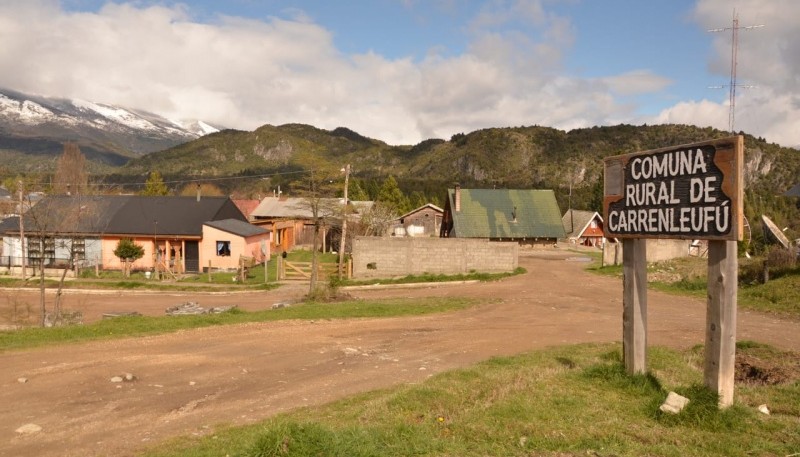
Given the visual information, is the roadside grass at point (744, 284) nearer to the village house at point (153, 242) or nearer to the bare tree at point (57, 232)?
the bare tree at point (57, 232)

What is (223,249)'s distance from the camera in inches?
1506

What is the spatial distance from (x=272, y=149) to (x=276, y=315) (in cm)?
17892

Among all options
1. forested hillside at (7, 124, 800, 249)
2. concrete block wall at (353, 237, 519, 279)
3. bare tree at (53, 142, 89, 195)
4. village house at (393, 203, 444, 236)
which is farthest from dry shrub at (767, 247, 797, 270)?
bare tree at (53, 142, 89, 195)

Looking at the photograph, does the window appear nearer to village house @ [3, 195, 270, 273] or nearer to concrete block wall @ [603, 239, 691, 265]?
village house @ [3, 195, 270, 273]

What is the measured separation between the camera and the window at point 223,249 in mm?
38188


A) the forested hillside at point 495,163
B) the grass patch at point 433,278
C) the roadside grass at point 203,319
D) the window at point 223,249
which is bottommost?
the grass patch at point 433,278

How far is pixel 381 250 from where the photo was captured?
31.2 m

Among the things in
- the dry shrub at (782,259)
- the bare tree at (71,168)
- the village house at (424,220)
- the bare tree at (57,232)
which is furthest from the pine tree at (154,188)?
the dry shrub at (782,259)

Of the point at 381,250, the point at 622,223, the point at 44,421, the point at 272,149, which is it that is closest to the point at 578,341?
the point at 622,223

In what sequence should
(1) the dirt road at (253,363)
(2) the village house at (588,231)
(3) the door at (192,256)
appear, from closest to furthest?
1. (1) the dirt road at (253,363)
2. (3) the door at (192,256)
3. (2) the village house at (588,231)

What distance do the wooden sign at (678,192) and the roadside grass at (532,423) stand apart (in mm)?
1983

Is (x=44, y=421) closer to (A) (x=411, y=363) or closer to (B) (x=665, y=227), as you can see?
(A) (x=411, y=363)

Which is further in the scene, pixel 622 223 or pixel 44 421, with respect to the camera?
pixel 622 223

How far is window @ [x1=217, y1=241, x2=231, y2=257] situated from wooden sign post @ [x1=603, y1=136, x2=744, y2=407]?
32.5 meters
